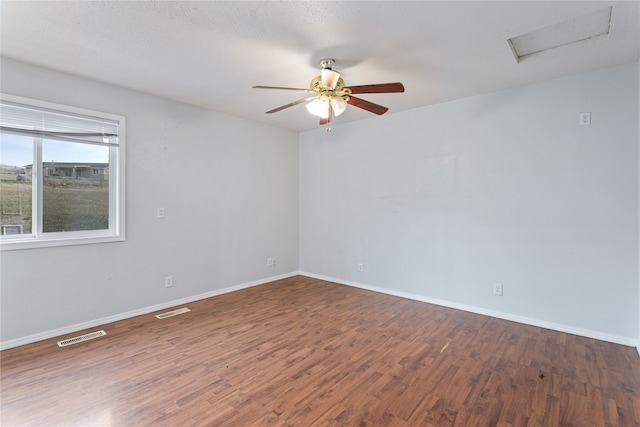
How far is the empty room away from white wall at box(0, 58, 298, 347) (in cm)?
2

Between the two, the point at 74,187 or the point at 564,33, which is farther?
the point at 74,187

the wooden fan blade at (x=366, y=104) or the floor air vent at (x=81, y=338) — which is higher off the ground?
the wooden fan blade at (x=366, y=104)

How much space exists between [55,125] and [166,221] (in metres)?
1.38

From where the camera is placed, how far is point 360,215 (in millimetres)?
4547

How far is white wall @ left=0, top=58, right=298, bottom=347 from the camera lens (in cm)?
273

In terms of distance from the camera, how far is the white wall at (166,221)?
8.95 feet

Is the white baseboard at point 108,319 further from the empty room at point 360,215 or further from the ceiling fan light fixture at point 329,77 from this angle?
the ceiling fan light fixture at point 329,77

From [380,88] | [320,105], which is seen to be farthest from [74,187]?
[380,88]

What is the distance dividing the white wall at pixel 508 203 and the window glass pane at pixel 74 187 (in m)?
3.09

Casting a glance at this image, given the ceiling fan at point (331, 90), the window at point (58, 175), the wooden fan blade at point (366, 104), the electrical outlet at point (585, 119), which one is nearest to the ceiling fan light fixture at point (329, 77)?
the ceiling fan at point (331, 90)

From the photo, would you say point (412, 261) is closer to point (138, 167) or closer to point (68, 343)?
point (138, 167)

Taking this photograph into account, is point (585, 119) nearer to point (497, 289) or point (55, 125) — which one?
point (497, 289)

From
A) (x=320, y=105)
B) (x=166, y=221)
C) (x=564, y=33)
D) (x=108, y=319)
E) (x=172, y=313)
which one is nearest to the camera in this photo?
(x=564, y=33)

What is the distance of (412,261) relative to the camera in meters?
4.02
